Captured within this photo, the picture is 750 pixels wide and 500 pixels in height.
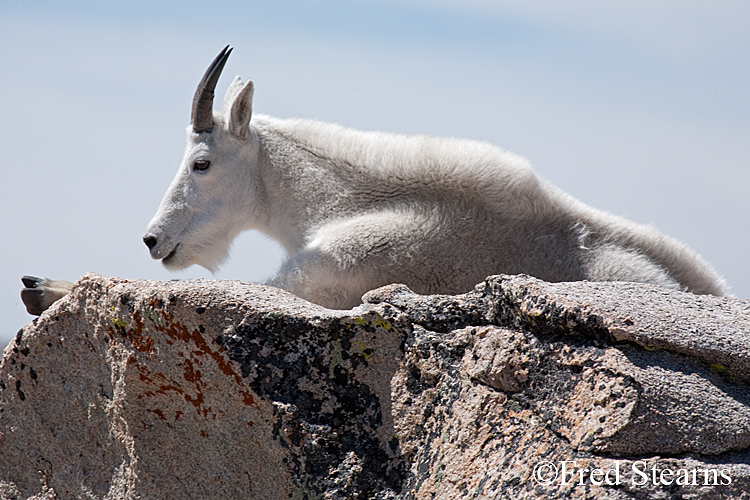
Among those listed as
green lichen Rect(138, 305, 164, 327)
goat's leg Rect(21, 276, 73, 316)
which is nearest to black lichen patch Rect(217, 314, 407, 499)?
green lichen Rect(138, 305, 164, 327)

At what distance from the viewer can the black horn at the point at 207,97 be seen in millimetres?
5418

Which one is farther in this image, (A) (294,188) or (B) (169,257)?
(B) (169,257)

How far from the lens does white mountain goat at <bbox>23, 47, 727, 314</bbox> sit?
4309 mm

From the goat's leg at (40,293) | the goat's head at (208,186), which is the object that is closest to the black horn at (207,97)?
the goat's head at (208,186)

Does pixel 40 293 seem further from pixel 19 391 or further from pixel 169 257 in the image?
pixel 169 257

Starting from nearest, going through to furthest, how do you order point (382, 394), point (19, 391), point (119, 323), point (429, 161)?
point (382, 394) → point (119, 323) → point (19, 391) → point (429, 161)

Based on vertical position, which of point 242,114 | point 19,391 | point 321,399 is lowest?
point 19,391

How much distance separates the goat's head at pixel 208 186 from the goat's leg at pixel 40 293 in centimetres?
112

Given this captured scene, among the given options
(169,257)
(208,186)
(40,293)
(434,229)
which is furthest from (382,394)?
(169,257)

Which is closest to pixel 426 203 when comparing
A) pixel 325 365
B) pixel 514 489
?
pixel 325 365

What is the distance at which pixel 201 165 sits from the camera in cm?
559

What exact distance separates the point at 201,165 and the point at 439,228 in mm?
2158

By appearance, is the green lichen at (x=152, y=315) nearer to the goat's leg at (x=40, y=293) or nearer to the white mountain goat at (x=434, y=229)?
the white mountain goat at (x=434, y=229)

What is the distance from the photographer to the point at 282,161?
5414 millimetres
